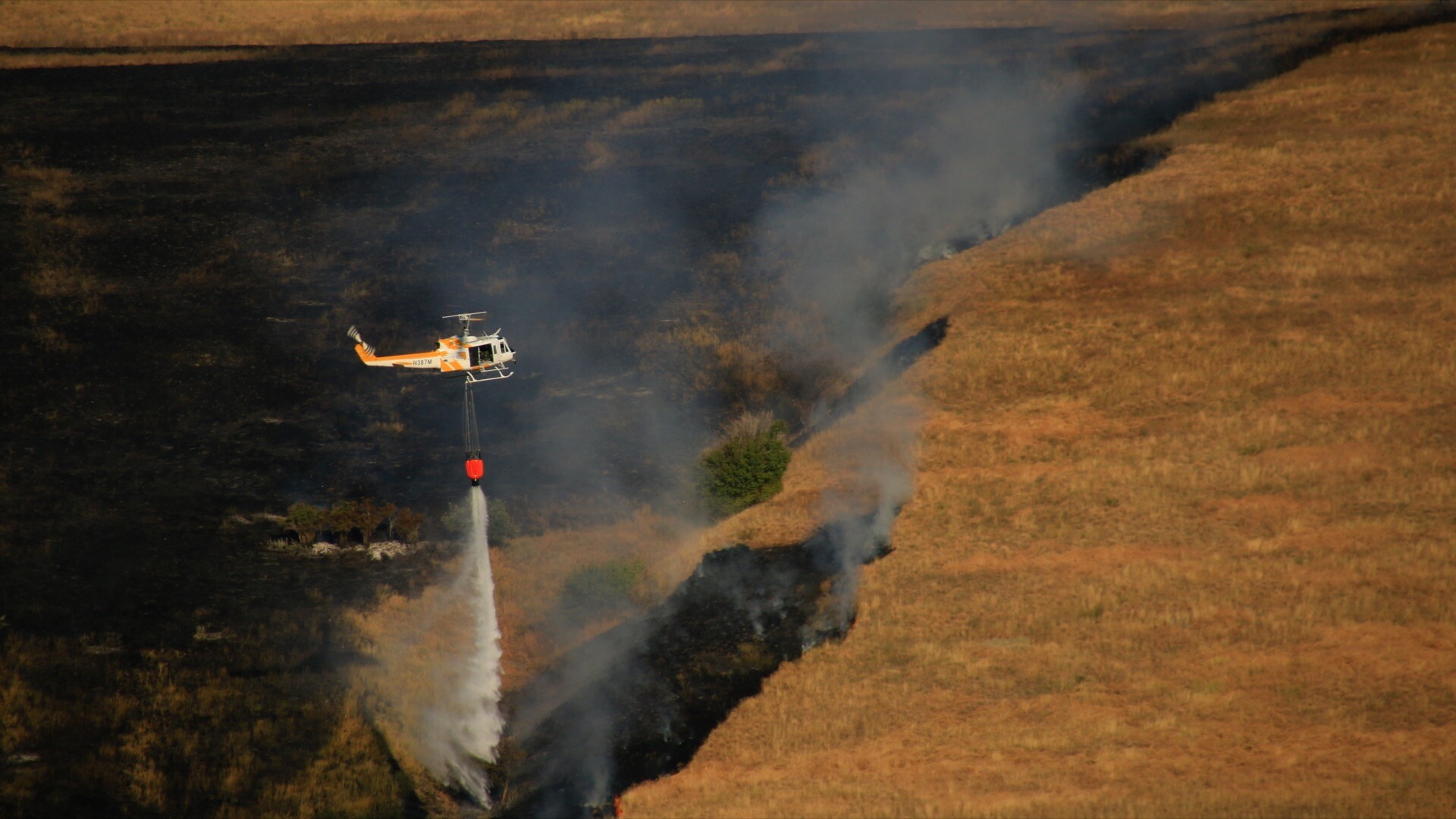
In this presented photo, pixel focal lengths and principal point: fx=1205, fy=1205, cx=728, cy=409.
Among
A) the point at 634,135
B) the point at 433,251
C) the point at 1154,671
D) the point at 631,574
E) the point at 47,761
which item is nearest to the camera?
the point at 47,761

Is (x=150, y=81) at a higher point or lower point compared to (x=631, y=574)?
higher

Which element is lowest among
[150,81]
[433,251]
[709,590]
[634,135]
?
[709,590]

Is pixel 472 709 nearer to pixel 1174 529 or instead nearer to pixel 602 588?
pixel 602 588

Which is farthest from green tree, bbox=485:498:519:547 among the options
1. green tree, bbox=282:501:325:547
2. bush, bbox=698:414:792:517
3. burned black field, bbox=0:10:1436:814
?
bush, bbox=698:414:792:517

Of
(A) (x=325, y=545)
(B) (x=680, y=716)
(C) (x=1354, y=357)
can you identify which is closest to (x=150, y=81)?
(A) (x=325, y=545)

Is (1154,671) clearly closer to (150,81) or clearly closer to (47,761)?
(47,761)
